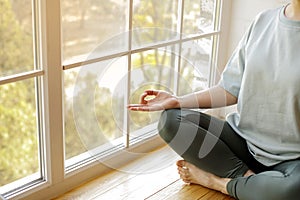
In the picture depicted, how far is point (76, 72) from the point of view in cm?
177

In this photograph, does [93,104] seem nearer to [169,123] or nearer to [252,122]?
[169,123]

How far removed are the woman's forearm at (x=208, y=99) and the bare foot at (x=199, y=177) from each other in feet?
0.78

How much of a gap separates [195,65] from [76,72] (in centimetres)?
82

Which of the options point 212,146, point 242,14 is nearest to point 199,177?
point 212,146

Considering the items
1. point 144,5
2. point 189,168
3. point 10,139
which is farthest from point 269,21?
point 10,139

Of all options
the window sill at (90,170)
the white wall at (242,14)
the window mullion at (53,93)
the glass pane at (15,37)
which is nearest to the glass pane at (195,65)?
the white wall at (242,14)

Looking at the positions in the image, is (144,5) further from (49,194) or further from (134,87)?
(49,194)

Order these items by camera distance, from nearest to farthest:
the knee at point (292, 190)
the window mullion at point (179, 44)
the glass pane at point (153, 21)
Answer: the knee at point (292, 190), the glass pane at point (153, 21), the window mullion at point (179, 44)

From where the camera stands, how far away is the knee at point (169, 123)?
1840 millimetres

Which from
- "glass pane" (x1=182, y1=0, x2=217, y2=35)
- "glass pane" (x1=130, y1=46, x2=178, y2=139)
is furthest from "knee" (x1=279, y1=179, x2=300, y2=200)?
"glass pane" (x1=182, y1=0, x2=217, y2=35)

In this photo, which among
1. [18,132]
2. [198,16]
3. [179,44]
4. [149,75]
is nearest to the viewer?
[18,132]

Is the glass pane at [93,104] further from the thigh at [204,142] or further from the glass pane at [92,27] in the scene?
the thigh at [204,142]

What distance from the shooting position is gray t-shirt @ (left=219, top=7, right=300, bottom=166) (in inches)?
65.6

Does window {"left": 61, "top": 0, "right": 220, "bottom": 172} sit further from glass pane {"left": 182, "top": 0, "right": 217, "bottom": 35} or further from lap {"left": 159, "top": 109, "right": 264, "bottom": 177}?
lap {"left": 159, "top": 109, "right": 264, "bottom": 177}
